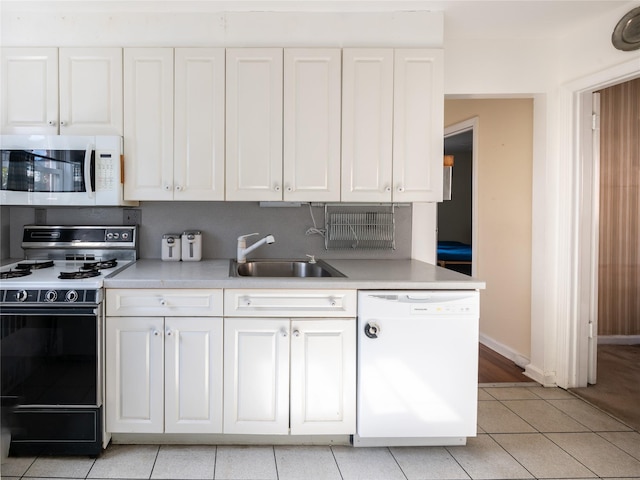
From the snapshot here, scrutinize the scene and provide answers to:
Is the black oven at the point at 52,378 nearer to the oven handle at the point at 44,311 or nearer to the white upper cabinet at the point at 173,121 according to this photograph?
the oven handle at the point at 44,311

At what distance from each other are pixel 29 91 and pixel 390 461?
2.74 meters

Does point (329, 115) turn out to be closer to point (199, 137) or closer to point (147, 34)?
point (199, 137)

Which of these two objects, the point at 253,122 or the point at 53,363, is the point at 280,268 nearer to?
the point at 253,122

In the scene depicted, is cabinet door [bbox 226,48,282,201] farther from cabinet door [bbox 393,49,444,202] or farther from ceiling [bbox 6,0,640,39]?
cabinet door [bbox 393,49,444,202]

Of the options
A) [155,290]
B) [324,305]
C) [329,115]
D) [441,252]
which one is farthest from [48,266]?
[441,252]

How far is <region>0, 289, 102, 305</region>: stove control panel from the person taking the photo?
6.86ft

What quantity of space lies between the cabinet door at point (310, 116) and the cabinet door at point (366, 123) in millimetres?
58

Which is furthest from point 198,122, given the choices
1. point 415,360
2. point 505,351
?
point 505,351

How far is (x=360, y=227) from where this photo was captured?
2990 mm

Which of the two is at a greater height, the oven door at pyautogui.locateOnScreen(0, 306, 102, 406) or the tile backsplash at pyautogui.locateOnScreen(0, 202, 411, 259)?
the tile backsplash at pyautogui.locateOnScreen(0, 202, 411, 259)

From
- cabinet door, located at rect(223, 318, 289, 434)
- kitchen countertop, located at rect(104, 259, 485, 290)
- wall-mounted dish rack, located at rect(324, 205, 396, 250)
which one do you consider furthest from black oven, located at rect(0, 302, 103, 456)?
wall-mounted dish rack, located at rect(324, 205, 396, 250)

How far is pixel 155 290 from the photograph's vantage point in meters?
2.21

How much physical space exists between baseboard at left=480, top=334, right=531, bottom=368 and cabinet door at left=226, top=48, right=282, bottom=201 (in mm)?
2308

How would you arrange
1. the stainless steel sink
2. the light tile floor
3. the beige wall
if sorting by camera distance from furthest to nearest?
the beige wall < the stainless steel sink < the light tile floor
